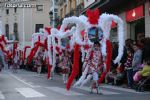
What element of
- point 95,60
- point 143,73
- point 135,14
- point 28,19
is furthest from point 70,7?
point 95,60

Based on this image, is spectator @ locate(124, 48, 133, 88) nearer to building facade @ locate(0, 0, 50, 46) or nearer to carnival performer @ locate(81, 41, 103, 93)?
carnival performer @ locate(81, 41, 103, 93)

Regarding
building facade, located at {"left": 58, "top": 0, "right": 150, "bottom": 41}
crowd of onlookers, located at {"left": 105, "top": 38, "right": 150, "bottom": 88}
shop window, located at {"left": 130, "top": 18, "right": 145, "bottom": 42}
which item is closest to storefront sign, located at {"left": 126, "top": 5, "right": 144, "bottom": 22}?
building facade, located at {"left": 58, "top": 0, "right": 150, "bottom": 41}

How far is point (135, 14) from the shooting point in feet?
86.3

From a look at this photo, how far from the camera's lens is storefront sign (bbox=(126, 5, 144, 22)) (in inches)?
1001

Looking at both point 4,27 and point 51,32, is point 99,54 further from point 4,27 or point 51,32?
point 4,27

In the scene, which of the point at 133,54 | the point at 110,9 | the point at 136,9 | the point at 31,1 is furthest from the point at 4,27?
the point at 133,54

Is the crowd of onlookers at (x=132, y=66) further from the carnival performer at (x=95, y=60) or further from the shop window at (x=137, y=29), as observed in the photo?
the shop window at (x=137, y=29)

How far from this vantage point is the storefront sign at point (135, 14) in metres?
25.4

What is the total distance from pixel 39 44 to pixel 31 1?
149 feet

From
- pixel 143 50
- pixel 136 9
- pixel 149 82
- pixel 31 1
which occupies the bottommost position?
pixel 149 82

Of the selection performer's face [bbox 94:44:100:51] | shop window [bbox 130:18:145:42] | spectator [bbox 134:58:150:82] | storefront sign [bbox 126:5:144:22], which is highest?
storefront sign [bbox 126:5:144:22]

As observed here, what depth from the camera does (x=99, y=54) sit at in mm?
16203

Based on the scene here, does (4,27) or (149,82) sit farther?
(4,27)

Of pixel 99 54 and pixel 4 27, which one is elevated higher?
pixel 4 27
